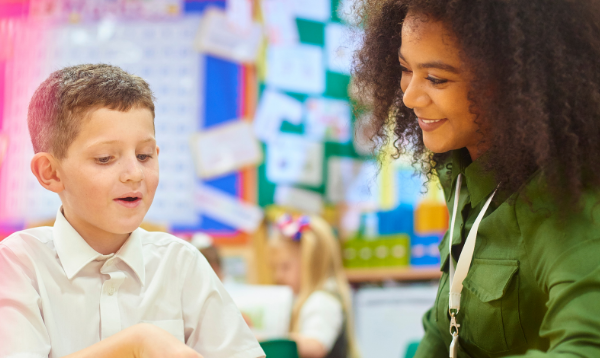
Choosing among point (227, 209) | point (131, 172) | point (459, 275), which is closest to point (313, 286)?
point (227, 209)

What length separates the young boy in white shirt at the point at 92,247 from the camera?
686 mm

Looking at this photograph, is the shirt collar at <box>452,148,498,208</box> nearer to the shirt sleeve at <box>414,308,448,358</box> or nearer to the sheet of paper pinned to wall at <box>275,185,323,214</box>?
the shirt sleeve at <box>414,308,448,358</box>

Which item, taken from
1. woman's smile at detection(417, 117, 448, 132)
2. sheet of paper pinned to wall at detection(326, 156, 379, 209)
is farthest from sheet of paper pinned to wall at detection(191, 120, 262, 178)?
woman's smile at detection(417, 117, 448, 132)

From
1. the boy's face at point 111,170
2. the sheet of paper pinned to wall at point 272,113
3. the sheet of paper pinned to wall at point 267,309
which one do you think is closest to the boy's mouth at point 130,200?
the boy's face at point 111,170

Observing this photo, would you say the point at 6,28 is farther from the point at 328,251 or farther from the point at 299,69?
the point at 299,69

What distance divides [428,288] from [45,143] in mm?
2845

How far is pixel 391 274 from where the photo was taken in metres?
3.32

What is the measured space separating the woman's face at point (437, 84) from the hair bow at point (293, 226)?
6.26ft

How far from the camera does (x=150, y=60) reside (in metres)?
2.81

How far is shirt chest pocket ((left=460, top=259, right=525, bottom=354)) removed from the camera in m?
0.80

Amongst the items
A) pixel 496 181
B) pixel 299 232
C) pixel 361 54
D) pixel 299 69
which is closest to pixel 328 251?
pixel 299 232

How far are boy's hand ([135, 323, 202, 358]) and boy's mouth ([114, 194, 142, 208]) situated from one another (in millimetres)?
156

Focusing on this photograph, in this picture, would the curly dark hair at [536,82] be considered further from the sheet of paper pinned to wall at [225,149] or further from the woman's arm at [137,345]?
the sheet of paper pinned to wall at [225,149]

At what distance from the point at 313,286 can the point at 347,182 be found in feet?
3.09
